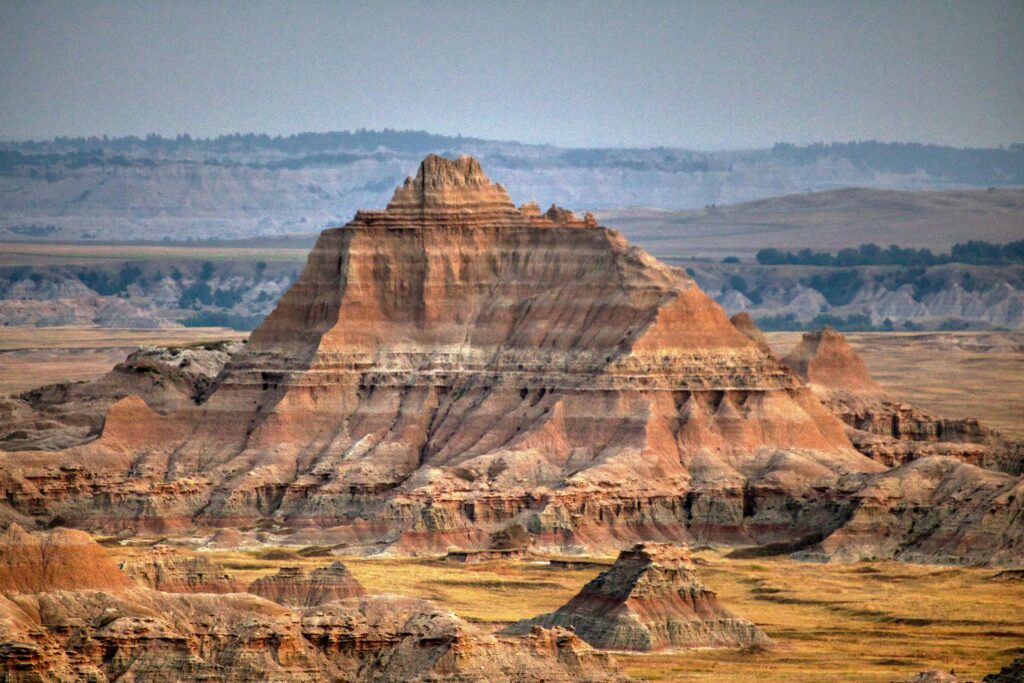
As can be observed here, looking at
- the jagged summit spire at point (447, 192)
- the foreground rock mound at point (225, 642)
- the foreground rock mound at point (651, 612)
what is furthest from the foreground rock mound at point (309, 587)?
the jagged summit spire at point (447, 192)

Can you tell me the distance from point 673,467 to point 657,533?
20.1 feet

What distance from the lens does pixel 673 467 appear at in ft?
490

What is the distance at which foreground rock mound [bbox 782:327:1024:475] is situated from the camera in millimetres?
158625

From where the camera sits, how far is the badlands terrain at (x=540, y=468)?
111 metres

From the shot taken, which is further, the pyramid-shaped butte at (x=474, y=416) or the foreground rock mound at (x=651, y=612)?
the pyramid-shaped butte at (x=474, y=416)

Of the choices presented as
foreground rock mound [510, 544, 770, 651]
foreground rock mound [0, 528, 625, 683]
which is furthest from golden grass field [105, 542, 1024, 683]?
foreground rock mound [0, 528, 625, 683]

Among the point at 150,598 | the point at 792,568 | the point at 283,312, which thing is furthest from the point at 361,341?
the point at 150,598

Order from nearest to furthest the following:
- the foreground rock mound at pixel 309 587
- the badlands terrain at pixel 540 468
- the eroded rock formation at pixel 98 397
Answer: the foreground rock mound at pixel 309 587
the badlands terrain at pixel 540 468
the eroded rock formation at pixel 98 397

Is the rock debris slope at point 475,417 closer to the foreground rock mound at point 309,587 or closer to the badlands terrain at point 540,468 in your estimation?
the badlands terrain at point 540,468

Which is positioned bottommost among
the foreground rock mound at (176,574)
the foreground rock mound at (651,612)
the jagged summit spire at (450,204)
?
the foreground rock mound at (651,612)

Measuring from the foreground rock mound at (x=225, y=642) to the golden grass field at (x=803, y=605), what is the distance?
10.2m

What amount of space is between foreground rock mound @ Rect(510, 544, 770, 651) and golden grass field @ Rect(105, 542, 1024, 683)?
118 cm

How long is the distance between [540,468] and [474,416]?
363 inches

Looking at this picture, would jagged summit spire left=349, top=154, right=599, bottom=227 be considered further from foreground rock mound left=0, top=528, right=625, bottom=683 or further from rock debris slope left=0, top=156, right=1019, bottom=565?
foreground rock mound left=0, top=528, right=625, bottom=683
